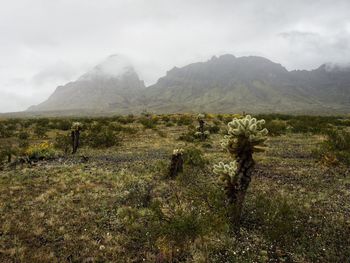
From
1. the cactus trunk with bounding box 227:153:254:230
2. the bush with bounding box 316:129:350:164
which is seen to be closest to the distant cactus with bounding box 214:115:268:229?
the cactus trunk with bounding box 227:153:254:230

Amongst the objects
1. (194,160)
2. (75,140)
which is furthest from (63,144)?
(194,160)

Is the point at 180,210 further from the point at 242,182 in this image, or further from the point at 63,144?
the point at 63,144

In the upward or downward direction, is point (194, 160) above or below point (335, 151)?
above

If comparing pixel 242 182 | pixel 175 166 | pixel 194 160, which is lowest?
pixel 194 160

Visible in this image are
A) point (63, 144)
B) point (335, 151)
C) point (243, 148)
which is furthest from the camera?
point (63, 144)

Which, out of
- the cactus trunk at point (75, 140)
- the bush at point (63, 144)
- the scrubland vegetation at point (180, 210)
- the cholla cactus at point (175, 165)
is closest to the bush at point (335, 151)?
the scrubland vegetation at point (180, 210)

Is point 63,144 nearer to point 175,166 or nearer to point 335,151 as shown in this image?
point 175,166

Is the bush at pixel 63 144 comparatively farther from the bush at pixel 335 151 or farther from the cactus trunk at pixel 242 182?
the bush at pixel 335 151

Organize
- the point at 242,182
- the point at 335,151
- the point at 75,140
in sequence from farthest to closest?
1. the point at 75,140
2. the point at 335,151
3. the point at 242,182

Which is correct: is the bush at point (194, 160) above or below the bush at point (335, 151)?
above

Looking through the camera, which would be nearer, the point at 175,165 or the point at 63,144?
the point at 175,165

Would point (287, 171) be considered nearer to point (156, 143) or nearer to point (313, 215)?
point (313, 215)

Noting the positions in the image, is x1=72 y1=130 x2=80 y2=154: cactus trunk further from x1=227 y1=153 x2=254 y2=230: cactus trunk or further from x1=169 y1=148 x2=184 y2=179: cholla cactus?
x1=227 y1=153 x2=254 y2=230: cactus trunk

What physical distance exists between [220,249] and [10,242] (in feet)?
15.8
